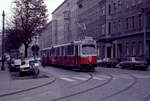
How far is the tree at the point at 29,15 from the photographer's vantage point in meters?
28.8

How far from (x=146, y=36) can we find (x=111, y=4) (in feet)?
47.0

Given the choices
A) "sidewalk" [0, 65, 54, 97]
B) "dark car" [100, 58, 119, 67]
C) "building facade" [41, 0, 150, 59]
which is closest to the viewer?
"sidewalk" [0, 65, 54, 97]

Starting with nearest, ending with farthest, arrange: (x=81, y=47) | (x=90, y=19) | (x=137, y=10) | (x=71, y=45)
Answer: (x=81, y=47) < (x=71, y=45) < (x=137, y=10) < (x=90, y=19)

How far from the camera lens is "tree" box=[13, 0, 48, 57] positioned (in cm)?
2883

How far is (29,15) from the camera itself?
2878 centimetres

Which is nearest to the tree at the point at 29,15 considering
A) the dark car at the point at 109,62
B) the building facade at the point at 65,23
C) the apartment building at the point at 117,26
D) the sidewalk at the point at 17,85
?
the sidewalk at the point at 17,85

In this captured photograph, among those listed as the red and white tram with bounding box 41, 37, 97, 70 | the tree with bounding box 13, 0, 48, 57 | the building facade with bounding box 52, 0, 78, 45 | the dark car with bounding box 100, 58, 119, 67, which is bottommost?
the dark car with bounding box 100, 58, 119, 67

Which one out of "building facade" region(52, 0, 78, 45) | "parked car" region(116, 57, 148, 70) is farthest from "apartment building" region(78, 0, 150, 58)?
"building facade" region(52, 0, 78, 45)

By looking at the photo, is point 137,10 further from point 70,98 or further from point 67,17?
point 67,17

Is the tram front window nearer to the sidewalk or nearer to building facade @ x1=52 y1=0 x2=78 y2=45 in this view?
the sidewalk

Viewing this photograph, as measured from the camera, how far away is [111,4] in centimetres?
5403

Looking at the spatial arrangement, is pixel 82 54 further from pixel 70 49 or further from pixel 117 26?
pixel 117 26

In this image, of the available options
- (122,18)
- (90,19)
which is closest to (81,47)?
(122,18)

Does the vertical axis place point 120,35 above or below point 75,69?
above
